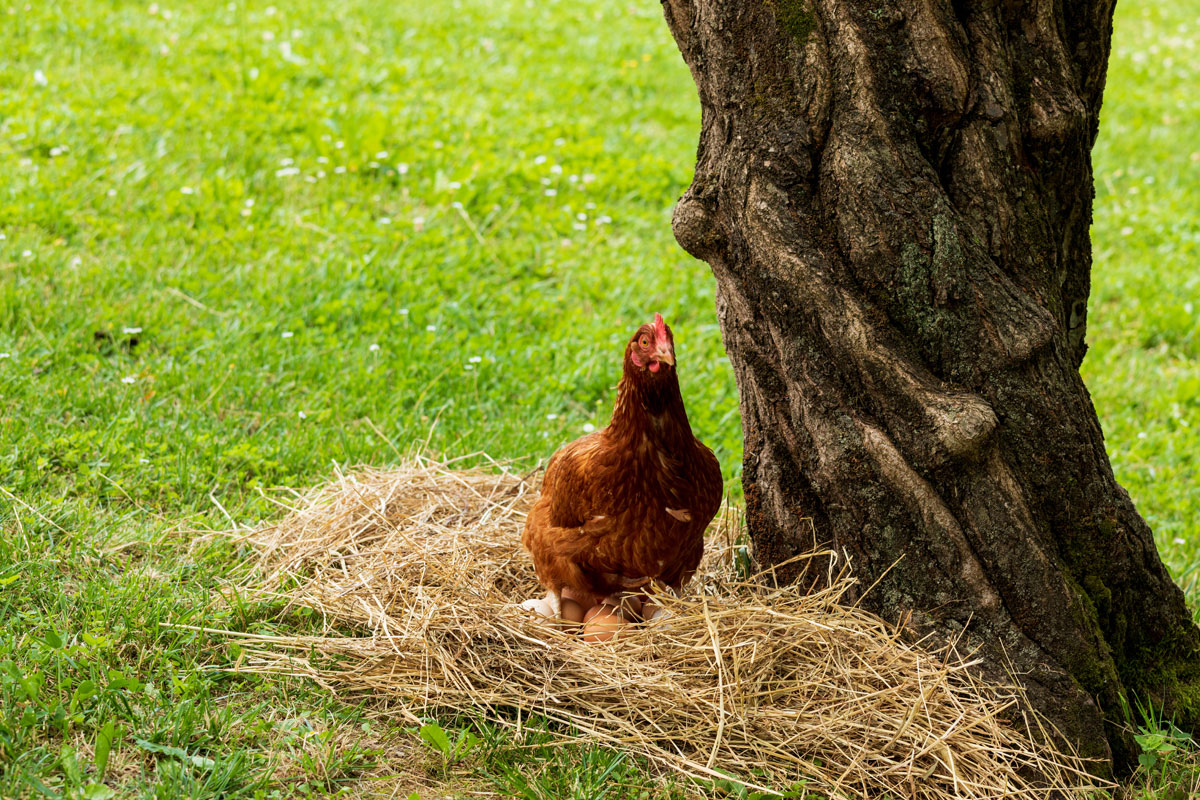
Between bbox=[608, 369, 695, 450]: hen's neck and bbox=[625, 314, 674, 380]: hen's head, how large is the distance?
0.09 ft

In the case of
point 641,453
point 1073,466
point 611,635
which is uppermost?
point 1073,466

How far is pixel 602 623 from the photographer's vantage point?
11.7ft

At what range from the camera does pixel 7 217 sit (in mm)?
6223

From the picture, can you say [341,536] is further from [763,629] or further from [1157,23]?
[1157,23]

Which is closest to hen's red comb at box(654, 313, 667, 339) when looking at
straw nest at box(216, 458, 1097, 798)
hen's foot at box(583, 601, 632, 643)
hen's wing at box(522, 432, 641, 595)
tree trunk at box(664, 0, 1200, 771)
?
tree trunk at box(664, 0, 1200, 771)

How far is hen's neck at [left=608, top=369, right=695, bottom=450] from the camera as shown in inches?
135

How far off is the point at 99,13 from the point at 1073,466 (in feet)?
28.7

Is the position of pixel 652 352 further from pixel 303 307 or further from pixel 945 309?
pixel 303 307

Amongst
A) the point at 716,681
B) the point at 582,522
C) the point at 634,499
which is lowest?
the point at 716,681

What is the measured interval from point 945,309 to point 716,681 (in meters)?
1.31

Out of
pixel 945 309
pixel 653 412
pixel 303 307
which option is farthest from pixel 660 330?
pixel 303 307

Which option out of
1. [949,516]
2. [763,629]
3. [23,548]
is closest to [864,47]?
[949,516]

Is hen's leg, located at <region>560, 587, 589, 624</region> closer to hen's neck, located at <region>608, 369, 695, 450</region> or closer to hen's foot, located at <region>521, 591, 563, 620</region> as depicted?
hen's foot, located at <region>521, 591, 563, 620</region>

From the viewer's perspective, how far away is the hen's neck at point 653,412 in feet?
11.3
